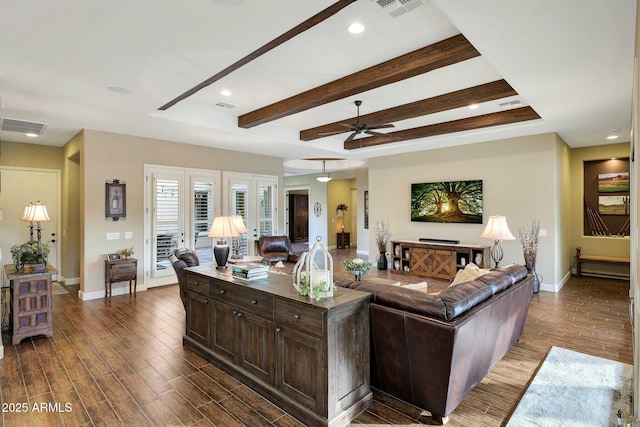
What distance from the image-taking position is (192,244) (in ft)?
22.5

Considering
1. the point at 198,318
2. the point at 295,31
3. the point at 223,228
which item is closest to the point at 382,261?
the point at 223,228

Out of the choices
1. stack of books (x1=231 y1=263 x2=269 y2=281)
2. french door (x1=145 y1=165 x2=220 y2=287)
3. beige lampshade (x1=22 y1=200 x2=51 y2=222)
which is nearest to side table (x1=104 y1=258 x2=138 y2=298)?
french door (x1=145 y1=165 x2=220 y2=287)

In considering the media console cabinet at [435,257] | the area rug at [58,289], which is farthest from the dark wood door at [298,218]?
the area rug at [58,289]

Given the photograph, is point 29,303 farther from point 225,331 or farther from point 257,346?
point 257,346

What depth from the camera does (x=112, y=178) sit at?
19.3 ft

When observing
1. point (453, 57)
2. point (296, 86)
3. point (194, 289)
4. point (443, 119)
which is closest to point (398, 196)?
point (443, 119)

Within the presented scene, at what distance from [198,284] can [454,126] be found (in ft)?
16.8

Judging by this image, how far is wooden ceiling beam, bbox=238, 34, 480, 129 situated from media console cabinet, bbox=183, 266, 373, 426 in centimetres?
235

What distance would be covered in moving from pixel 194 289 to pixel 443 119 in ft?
16.2

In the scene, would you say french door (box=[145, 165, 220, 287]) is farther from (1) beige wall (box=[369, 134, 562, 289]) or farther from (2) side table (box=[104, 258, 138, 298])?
(1) beige wall (box=[369, 134, 562, 289])

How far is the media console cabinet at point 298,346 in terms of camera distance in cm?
221

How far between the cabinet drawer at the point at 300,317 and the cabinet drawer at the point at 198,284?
1149 mm

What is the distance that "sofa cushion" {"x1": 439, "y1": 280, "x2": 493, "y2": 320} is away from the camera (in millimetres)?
2256

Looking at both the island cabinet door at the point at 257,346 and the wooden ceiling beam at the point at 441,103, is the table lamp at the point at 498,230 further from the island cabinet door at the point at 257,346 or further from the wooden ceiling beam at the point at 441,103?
the island cabinet door at the point at 257,346
